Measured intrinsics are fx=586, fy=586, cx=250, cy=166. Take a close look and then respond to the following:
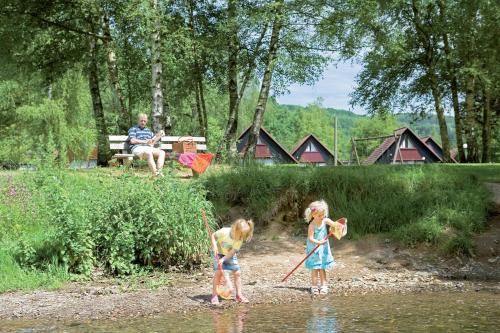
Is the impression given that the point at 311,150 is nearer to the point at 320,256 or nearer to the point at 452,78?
the point at 452,78

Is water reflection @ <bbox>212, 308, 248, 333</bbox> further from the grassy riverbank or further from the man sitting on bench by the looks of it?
the man sitting on bench

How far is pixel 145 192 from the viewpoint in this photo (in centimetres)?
878

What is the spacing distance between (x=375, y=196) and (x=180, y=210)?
4.21 metres

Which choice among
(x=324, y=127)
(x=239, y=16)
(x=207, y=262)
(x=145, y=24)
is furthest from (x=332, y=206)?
(x=324, y=127)

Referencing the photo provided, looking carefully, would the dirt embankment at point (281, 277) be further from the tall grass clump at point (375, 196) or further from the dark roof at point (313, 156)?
the dark roof at point (313, 156)

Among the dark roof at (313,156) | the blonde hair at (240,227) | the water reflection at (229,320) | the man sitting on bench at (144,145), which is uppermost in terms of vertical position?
the man sitting on bench at (144,145)

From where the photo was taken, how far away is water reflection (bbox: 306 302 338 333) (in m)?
6.27

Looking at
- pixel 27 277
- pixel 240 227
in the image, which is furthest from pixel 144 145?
pixel 240 227

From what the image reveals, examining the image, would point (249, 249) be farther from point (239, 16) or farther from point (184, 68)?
point (184, 68)

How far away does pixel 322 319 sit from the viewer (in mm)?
6738

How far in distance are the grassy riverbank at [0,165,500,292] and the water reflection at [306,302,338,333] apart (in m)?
2.41

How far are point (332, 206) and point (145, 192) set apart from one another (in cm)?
391

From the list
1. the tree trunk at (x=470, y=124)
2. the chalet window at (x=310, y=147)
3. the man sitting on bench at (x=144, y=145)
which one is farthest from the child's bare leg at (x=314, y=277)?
the chalet window at (x=310, y=147)

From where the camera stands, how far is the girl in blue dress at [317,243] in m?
8.21
